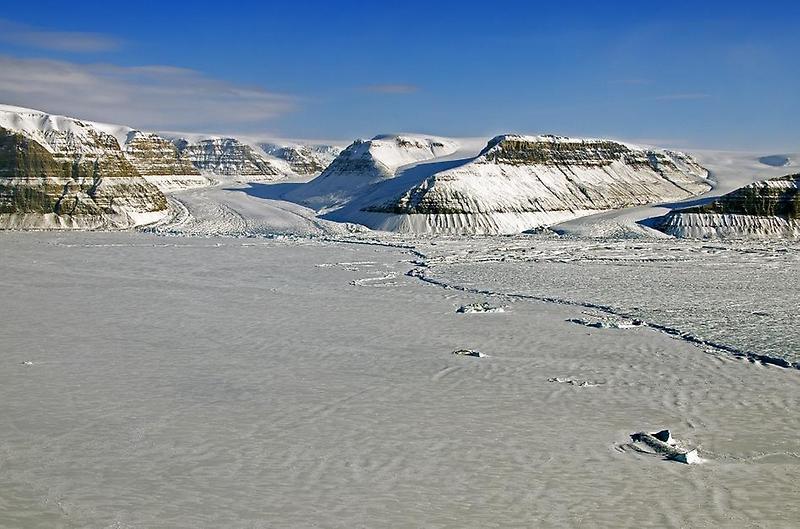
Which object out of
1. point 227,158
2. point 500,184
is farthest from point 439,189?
point 227,158

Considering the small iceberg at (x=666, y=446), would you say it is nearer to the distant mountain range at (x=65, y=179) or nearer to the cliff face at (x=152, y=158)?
the distant mountain range at (x=65, y=179)

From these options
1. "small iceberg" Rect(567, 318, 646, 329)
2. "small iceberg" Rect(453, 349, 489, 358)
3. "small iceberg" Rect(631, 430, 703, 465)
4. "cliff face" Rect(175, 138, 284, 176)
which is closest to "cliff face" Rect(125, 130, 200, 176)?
"cliff face" Rect(175, 138, 284, 176)

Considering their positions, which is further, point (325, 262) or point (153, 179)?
point (153, 179)

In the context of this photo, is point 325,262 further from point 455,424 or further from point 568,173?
point 568,173

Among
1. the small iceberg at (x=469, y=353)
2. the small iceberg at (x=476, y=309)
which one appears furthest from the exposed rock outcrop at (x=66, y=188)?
the small iceberg at (x=469, y=353)

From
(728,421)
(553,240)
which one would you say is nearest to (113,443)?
(728,421)

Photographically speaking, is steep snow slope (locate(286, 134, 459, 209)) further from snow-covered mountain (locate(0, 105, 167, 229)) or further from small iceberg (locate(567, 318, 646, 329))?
small iceberg (locate(567, 318, 646, 329))

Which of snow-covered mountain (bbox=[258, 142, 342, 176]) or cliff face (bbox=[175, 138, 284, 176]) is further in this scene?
snow-covered mountain (bbox=[258, 142, 342, 176])
